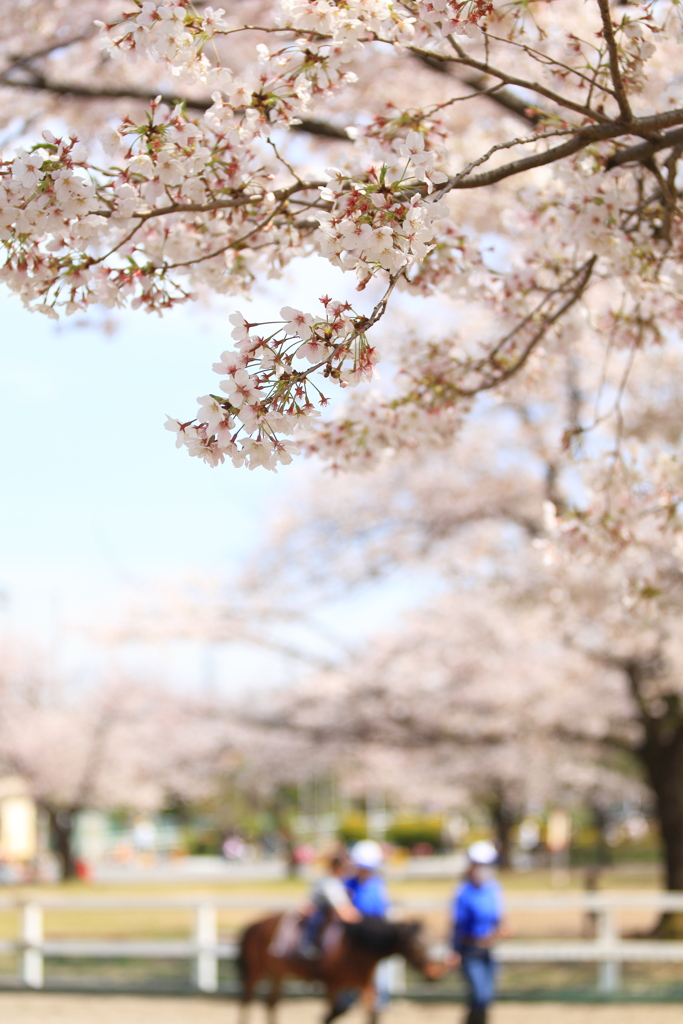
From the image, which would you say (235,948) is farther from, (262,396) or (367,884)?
(262,396)

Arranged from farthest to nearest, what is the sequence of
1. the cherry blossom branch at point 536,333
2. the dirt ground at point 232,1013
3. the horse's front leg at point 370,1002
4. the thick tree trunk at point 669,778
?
the thick tree trunk at point 669,778 < the dirt ground at point 232,1013 < the horse's front leg at point 370,1002 < the cherry blossom branch at point 536,333

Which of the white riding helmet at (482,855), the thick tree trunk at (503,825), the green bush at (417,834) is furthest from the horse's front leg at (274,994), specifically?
the green bush at (417,834)

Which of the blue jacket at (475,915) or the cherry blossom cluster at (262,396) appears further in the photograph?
the blue jacket at (475,915)

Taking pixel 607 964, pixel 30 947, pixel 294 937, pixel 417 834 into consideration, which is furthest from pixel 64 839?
pixel 294 937

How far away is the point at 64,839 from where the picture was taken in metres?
34.6

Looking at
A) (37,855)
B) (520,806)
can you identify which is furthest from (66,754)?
(520,806)

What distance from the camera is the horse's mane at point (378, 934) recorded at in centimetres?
760

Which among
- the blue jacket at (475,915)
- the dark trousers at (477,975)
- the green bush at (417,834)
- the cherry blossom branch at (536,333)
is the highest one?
the cherry blossom branch at (536,333)

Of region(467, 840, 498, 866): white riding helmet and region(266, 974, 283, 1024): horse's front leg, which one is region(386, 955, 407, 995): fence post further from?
region(467, 840, 498, 866): white riding helmet

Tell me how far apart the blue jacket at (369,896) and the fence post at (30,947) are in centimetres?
532

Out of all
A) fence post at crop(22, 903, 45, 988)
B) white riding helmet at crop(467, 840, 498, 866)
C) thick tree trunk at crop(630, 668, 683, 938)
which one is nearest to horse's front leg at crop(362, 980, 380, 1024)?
white riding helmet at crop(467, 840, 498, 866)

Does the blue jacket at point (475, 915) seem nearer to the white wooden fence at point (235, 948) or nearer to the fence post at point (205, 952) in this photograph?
the white wooden fence at point (235, 948)

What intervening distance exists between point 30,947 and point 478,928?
637cm

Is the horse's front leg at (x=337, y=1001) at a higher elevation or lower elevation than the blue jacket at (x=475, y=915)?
lower
